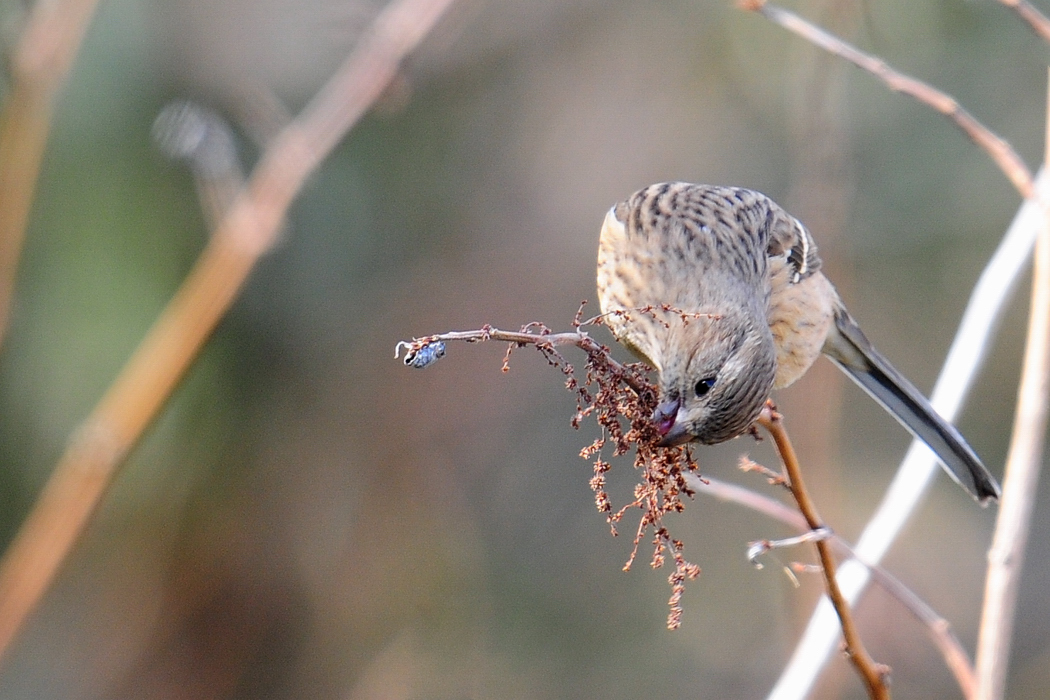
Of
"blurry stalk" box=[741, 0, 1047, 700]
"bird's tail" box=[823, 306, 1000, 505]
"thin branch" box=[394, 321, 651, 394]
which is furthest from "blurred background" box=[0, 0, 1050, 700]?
"thin branch" box=[394, 321, 651, 394]

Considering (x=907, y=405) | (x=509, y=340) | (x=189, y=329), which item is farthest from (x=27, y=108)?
(x=907, y=405)

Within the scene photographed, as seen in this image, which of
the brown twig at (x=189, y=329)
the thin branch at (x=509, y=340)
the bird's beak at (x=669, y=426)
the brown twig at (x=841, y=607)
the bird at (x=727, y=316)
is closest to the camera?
the thin branch at (x=509, y=340)

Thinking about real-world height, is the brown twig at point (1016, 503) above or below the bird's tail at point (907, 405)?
A: below

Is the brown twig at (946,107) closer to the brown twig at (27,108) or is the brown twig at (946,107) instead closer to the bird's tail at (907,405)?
the bird's tail at (907,405)

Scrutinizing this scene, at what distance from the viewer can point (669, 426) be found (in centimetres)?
200

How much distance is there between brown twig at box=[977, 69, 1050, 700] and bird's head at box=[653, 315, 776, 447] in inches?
20.3

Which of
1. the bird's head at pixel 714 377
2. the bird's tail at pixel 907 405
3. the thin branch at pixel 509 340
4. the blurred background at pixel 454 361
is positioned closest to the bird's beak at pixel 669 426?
the bird's head at pixel 714 377

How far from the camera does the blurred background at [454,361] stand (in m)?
4.93

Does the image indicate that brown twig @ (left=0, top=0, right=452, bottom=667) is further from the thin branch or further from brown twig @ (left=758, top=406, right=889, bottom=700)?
brown twig @ (left=758, top=406, right=889, bottom=700)

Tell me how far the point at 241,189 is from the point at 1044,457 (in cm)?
543

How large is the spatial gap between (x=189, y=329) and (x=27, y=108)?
1.78ft

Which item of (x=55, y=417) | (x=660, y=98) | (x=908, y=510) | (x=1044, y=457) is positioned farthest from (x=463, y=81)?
(x=908, y=510)

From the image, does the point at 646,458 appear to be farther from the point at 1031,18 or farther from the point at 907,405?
the point at 907,405

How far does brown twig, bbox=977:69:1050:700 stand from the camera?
1.70m
